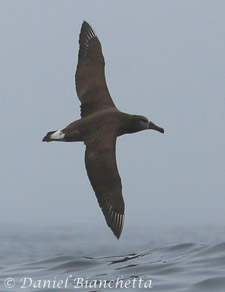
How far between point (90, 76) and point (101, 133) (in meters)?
1.98

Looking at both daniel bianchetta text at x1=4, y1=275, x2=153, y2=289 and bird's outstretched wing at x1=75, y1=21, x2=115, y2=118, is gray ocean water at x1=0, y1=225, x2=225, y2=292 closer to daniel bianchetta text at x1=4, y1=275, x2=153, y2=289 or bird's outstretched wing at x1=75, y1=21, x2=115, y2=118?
daniel bianchetta text at x1=4, y1=275, x2=153, y2=289

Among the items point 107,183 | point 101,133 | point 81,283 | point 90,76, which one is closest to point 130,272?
point 81,283

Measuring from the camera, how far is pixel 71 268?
16109 mm

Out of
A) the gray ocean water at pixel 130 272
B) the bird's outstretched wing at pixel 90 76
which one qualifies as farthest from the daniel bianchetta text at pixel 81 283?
the bird's outstretched wing at pixel 90 76

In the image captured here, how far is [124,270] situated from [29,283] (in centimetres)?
162

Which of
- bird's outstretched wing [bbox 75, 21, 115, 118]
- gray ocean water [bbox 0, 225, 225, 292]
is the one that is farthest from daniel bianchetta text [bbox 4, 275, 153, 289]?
bird's outstretched wing [bbox 75, 21, 115, 118]

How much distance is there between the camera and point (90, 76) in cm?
1741

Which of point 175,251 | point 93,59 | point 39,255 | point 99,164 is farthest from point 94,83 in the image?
point 39,255

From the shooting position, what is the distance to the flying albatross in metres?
15.4

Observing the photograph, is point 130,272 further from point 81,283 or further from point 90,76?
point 90,76

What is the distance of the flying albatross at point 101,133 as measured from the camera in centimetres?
1537

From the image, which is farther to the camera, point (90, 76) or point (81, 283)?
point (90, 76)

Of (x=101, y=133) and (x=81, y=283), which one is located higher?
(x=101, y=133)

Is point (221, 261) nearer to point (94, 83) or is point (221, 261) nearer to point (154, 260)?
point (154, 260)
